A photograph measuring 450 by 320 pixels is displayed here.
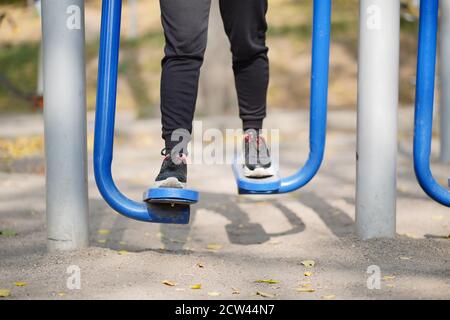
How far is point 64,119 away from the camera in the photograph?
255 centimetres

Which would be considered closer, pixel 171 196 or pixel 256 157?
pixel 171 196

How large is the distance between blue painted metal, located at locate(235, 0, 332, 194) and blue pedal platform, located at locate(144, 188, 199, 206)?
47cm

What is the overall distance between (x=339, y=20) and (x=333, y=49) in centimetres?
196

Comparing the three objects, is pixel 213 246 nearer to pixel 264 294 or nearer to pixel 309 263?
pixel 309 263

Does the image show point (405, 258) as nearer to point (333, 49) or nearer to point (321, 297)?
point (321, 297)

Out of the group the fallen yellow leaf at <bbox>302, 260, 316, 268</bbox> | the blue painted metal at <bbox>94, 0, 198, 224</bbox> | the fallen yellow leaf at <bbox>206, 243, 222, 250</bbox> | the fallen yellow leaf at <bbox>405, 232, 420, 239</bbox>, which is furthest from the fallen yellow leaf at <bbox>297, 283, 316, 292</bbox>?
the fallen yellow leaf at <bbox>405, 232, 420, 239</bbox>

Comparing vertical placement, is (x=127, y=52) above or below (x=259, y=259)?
above

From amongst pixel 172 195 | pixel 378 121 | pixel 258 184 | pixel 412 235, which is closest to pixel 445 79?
pixel 412 235

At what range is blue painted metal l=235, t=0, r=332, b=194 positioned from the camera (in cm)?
269

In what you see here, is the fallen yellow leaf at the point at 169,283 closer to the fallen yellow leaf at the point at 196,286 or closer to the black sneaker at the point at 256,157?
the fallen yellow leaf at the point at 196,286

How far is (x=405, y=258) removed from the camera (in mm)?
2539

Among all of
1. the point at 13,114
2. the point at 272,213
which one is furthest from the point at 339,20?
the point at 272,213

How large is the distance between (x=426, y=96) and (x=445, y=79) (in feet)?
7.45

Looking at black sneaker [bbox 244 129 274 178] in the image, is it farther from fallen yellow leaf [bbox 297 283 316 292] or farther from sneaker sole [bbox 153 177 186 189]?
fallen yellow leaf [bbox 297 283 316 292]
